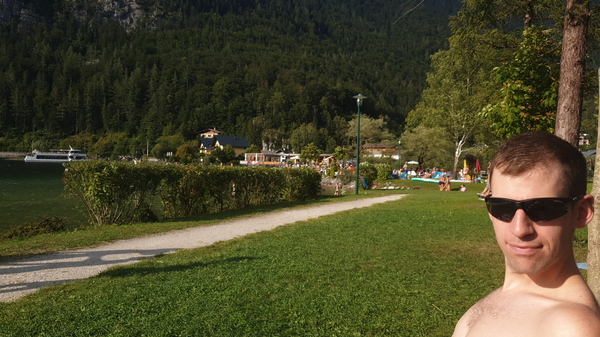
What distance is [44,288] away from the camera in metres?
5.55

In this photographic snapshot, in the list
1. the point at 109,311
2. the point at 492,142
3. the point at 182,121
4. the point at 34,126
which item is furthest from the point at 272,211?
the point at 34,126

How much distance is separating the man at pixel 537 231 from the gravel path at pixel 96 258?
5.64 m

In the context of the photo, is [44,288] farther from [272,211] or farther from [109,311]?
[272,211]

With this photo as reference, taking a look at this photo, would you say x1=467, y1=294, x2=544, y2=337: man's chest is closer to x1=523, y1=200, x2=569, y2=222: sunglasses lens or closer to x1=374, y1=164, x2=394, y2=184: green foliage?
x1=523, y1=200, x2=569, y2=222: sunglasses lens

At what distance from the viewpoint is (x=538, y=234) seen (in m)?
1.07

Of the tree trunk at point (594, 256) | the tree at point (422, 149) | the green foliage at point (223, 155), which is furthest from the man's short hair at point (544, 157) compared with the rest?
the green foliage at point (223, 155)

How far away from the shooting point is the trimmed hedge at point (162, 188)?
11133 mm

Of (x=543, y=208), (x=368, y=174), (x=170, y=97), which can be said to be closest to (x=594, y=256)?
(x=543, y=208)

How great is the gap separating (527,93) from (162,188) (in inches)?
381

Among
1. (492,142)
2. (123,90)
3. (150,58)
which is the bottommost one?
(492,142)

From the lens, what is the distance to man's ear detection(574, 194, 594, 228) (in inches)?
43.2

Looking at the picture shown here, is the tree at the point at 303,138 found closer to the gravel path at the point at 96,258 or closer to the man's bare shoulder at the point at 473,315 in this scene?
the gravel path at the point at 96,258

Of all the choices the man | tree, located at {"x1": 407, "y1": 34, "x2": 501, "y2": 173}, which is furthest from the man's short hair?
tree, located at {"x1": 407, "y1": 34, "x2": 501, "y2": 173}

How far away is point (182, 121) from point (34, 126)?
49366 millimetres
